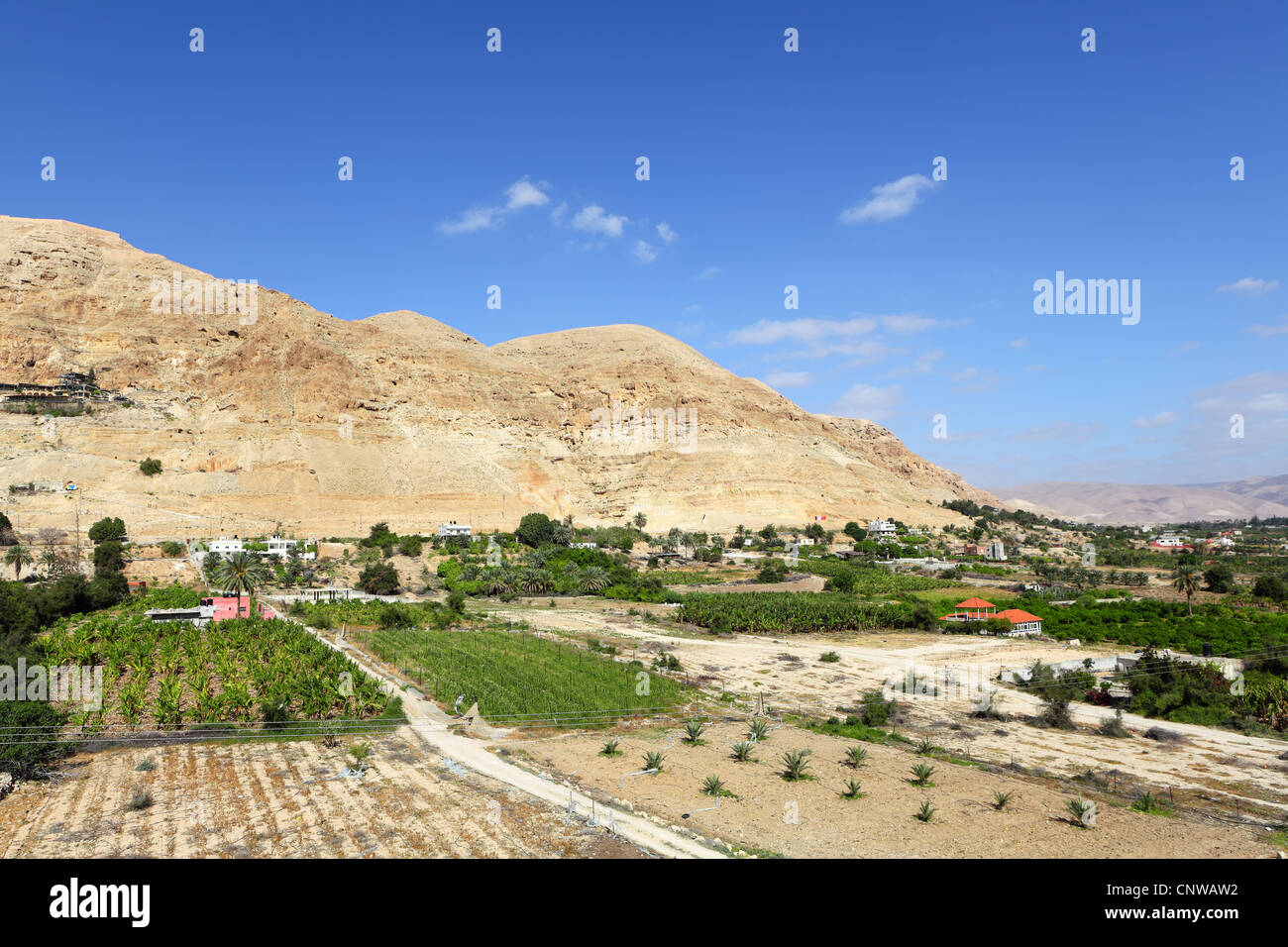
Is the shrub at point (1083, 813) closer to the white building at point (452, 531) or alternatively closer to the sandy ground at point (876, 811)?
the sandy ground at point (876, 811)

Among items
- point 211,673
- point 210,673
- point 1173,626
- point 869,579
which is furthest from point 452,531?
point 1173,626

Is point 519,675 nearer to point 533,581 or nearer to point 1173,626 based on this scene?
point 533,581

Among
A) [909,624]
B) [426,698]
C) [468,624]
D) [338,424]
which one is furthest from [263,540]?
[909,624]

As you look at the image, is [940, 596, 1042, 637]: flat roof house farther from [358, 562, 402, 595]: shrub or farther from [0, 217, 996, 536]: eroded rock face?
[0, 217, 996, 536]: eroded rock face

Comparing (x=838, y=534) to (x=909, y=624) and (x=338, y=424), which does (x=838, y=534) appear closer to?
(x=909, y=624)

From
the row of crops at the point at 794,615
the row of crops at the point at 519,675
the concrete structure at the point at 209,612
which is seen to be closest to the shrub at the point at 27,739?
the row of crops at the point at 519,675

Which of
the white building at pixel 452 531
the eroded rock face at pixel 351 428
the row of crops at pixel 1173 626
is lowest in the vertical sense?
the row of crops at pixel 1173 626
